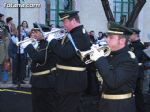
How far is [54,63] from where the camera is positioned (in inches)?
332

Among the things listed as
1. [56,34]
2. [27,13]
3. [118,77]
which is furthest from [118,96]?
[27,13]

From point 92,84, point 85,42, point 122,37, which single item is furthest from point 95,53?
point 92,84

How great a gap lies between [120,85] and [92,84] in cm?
494

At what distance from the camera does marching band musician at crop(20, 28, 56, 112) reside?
27.3ft

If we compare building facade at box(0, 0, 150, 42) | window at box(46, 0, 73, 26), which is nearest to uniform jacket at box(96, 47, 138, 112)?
building facade at box(0, 0, 150, 42)

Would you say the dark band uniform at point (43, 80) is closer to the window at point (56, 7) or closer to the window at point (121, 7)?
the window at point (56, 7)

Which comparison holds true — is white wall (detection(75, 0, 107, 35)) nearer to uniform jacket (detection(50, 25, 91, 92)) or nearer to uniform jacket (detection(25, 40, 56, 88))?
uniform jacket (detection(25, 40, 56, 88))

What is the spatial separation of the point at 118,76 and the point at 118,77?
0.01 meters

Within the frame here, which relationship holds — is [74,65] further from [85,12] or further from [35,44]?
[85,12]

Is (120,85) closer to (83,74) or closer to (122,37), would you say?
(122,37)

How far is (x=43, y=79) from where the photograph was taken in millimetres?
8328

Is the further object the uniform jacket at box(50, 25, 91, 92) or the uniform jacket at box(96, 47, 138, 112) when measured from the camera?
the uniform jacket at box(50, 25, 91, 92)

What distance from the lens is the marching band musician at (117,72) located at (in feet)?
17.9

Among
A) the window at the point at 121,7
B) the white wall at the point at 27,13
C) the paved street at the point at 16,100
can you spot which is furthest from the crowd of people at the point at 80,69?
the window at the point at 121,7
